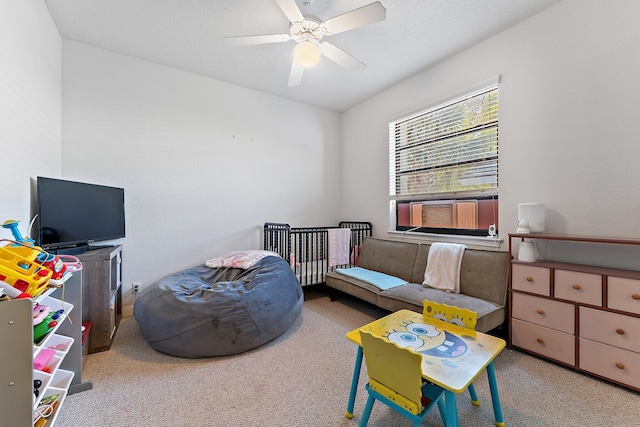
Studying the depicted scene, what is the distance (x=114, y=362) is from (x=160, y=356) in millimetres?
311

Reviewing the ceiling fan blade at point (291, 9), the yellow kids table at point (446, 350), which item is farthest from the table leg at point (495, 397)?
the ceiling fan blade at point (291, 9)

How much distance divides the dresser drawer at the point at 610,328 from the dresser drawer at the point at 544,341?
13cm

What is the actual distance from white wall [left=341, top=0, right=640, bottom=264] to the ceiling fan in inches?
56.9

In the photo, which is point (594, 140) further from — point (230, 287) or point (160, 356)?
point (160, 356)

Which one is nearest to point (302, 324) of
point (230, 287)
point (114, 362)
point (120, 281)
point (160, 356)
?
point (230, 287)

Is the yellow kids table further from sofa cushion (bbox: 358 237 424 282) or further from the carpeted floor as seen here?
Answer: sofa cushion (bbox: 358 237 424 282)

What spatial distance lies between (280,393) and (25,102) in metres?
2.67

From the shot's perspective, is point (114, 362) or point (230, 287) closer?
point (114, 362)

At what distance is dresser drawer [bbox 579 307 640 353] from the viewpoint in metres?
1.64

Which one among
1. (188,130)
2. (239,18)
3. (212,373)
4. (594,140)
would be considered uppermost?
(239,18)

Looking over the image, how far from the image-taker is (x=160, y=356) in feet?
6.93

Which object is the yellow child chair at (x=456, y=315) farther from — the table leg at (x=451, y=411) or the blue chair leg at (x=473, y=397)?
the table leg at (x=451, y=411)

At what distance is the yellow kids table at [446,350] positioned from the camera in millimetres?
Answer: 1124

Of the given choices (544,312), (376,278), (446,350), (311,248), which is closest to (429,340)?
(446,350)
